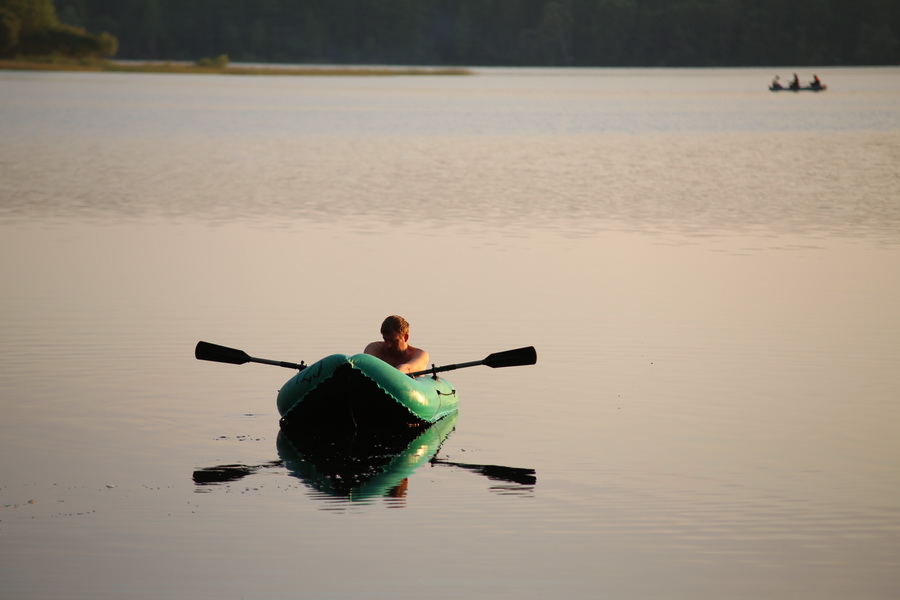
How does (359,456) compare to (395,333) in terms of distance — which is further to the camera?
(395,333)

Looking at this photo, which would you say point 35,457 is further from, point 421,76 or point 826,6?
point 826,6

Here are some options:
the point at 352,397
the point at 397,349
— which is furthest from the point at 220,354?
the point at 352,397

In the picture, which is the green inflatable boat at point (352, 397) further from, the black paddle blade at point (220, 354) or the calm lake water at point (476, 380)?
the black paddle blade at point (220, 354)

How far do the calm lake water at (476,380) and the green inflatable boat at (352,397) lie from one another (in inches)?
17.5

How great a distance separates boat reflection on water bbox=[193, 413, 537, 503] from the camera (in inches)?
→ 396

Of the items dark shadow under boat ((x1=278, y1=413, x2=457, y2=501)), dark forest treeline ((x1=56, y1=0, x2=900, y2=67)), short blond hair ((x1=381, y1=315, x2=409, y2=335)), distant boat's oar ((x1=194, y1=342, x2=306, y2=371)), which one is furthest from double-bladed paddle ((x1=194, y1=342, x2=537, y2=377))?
dark forest treeline ((x1=56, y1=0, x2=900, y2=67))

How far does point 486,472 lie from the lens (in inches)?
415

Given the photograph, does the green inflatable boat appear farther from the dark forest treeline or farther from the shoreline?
the dark forest treeline

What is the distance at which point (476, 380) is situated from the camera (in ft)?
46.1

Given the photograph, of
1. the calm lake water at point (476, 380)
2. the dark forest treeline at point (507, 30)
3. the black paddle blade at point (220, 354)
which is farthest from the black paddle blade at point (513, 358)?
the dark forest treeline at point (507, 30)

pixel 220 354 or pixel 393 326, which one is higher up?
pixel 393 326

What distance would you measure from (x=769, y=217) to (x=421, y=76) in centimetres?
12736

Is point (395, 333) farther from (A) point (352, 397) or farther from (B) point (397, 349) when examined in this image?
(A) point (352, 397)

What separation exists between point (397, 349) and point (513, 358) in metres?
1.24
